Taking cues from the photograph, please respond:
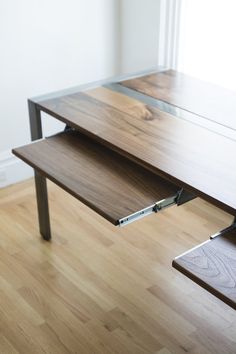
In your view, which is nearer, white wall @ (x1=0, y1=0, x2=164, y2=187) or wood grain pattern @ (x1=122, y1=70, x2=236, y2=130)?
wood grain pattern @ (x1=122, y1=70, x2=236, y2=130)

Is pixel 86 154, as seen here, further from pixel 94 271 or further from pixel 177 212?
pixel 177 212

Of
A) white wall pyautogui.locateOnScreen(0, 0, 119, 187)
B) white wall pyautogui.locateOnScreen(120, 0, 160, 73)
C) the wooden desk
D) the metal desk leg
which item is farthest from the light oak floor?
white wall pyautogui.locateOnScreen(120, 0, 160, 73)

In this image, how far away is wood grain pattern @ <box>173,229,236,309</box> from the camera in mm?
1118

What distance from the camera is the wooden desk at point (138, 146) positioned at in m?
1.37

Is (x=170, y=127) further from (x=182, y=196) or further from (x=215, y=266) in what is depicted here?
(x=215, y=266)

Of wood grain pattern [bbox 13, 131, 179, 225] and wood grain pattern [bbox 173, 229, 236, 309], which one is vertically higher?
wood grain pattern [bbox 13, 131, 179, 225]

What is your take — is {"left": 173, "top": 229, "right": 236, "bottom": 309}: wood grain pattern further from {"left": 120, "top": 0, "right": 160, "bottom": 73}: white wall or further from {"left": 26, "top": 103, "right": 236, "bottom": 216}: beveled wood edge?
{"left": 120, "top": 0, "right": 160, "bottom": 73}: white wall

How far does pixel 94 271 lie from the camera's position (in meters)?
1.95

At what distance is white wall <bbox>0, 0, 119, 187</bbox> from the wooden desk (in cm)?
50

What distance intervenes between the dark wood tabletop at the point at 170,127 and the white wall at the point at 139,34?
0.40 m

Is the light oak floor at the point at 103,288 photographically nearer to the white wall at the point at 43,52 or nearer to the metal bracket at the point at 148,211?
the white wall at the point at 43,52

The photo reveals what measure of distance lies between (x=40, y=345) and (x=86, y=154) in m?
0.62

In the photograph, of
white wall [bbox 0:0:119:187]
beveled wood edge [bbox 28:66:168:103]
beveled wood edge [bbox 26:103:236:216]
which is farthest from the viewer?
white wall [bbox 0:0:119:187]

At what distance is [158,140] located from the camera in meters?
1.59
